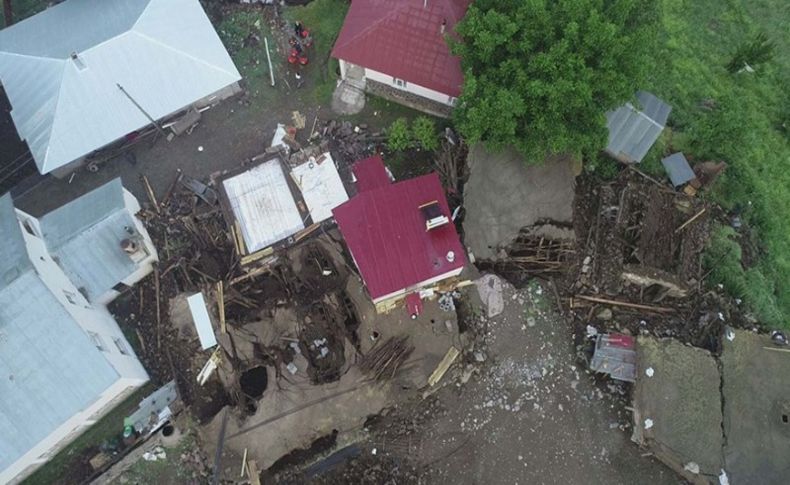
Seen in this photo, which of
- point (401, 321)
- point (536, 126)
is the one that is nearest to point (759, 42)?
point (536, 126)

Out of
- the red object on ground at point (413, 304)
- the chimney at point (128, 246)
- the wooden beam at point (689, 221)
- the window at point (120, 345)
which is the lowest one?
the wooden beam at point (689, 221)

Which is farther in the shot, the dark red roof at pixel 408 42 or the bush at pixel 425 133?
the bush at pixel 425 133

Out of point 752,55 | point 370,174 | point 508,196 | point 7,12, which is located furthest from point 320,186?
point 752,55

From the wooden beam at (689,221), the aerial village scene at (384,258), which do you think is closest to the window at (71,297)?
the aerial village scene at (384,258)

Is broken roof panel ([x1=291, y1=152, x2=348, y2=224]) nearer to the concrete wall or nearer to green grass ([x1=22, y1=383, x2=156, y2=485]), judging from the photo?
the concrete wall

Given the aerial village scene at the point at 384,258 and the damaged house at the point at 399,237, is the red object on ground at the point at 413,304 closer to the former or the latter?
the aerial village scene at the point at 384,258

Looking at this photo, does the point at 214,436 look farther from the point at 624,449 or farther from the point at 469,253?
the point at 624,449

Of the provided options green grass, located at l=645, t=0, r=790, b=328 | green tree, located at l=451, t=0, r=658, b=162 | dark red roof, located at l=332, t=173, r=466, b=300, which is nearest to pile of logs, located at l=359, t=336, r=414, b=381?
dark red roof, located at l=332, t=173, r=466, b=300
